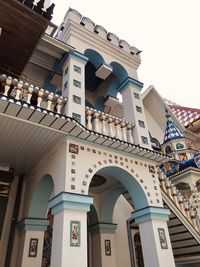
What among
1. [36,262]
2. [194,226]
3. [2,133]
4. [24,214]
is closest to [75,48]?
[2,133]

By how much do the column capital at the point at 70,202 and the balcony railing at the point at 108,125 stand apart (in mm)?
1873

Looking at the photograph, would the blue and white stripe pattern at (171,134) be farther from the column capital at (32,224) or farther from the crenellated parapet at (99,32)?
the column capital at (32,224)

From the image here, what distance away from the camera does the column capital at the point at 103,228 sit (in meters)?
8.32

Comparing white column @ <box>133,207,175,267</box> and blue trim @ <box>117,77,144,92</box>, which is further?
blue trim @ <box>117,77,144,92</box>

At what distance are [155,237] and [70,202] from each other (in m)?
2.38

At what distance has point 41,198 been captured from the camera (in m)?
6.68

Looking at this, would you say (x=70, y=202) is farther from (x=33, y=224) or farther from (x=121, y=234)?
(x=121, y=234)

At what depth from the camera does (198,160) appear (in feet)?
31.6

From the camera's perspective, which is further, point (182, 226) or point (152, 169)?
point (182, 226)

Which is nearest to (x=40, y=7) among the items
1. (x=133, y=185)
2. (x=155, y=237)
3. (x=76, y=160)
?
(x=76, y=160)

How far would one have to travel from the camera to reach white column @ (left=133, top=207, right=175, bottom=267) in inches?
221

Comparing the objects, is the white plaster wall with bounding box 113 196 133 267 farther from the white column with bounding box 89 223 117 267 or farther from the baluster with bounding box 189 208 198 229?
the baluster with bounding box 189 208 198 229

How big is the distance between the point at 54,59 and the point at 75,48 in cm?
94

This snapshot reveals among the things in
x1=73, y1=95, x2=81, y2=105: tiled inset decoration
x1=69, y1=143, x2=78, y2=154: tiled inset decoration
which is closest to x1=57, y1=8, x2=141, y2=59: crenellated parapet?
x1=73, y1=95, x2=81, y2=105: tiled inset decoration
